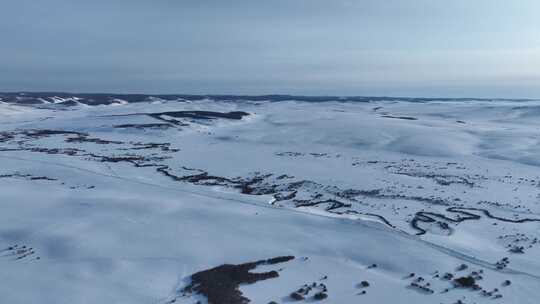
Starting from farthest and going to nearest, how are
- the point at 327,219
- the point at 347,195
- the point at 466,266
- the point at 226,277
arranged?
1. the point at 347,195
2. the point at 327,219
3. the point at 466,266
4. the point at 226,277

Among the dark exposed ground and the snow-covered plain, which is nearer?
the dark exposed ground

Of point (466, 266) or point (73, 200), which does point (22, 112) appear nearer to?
point (73, 200)

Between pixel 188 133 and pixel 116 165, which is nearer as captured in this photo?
pixel 116 165

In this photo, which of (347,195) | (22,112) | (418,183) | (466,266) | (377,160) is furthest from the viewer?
(22,112)

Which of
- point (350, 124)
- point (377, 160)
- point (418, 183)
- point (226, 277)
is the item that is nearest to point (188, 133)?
point (350, 124)

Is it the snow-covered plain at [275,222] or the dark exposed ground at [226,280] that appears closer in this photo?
the dark exposed ground at [226,280]
